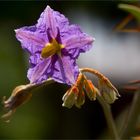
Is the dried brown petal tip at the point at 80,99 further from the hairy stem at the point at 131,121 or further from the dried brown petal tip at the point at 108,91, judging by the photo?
the hairy stem at the point at 131,121

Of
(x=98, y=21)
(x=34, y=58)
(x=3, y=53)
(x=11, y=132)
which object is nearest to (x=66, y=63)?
(x=34, y=58)

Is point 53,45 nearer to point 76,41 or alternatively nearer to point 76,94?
point 76,41

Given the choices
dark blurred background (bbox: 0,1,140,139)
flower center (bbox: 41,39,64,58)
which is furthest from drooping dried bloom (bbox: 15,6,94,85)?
dark blurred background (bbox: 0,1,140,139)

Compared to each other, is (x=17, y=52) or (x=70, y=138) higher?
(x=17, y=52)

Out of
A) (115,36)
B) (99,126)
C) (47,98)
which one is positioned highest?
(115,36)

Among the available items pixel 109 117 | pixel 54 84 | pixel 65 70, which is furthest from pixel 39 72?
pixel 54 84

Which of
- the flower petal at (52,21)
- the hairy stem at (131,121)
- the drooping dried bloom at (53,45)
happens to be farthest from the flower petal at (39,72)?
the hairy stem at (131,121)

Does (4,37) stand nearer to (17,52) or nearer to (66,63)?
(17,52)
